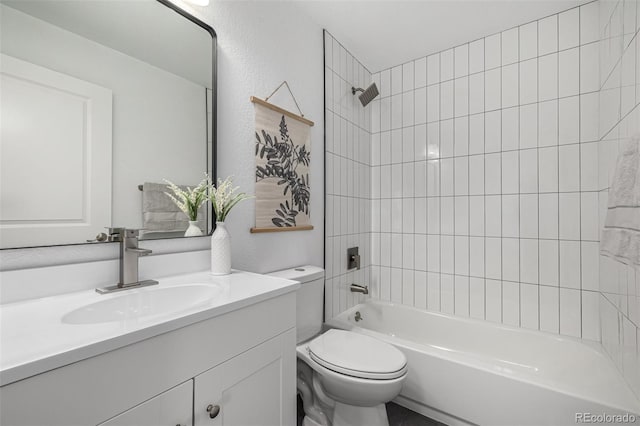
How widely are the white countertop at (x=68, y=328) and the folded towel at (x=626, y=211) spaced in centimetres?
109

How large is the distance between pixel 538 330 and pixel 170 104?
2399 millimetres

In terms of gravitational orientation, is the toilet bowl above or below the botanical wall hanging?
below

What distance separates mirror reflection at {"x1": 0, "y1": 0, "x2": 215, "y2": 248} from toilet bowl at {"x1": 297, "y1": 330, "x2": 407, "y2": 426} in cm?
83

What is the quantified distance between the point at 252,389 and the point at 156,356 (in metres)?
0.37

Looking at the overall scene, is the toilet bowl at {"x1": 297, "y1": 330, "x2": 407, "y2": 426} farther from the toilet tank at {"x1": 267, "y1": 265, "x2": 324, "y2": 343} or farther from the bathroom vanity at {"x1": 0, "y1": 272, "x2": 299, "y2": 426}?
the bathroom vanity at {"x1": 0, "y1": 272, "x2": 299, "y2": 426}

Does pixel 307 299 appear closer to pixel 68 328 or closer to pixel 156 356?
pixel 156 356

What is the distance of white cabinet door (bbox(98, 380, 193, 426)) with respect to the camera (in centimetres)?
64

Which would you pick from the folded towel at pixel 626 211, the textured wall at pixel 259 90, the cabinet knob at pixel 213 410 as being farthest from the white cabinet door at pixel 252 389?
the folded towel at pixel 626 211

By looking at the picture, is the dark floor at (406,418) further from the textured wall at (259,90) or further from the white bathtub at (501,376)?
the textured wall at (259,90)

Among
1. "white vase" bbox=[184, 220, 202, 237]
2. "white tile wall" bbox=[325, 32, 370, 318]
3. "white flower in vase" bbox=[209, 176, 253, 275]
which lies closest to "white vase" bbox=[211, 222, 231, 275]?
"white flower in vase" bbox=[209, 176, 253, 275]

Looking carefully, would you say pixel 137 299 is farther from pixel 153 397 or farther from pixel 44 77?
pixel 44 77

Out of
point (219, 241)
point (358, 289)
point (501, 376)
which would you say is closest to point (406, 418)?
point (501, 376)

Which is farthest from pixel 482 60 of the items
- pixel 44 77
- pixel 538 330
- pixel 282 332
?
pixel 44 77

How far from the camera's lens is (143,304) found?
95 cm
